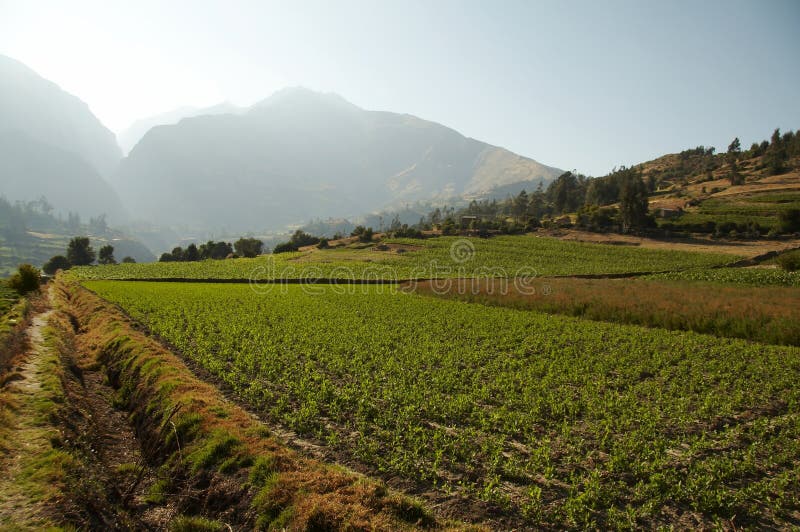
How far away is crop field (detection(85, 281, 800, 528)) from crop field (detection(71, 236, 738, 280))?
4285cm

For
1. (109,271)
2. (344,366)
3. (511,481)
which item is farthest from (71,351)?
(109,271)

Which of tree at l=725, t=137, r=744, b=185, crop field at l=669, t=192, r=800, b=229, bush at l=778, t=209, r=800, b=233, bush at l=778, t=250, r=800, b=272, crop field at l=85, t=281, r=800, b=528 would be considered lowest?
crop field at l=85, t=281, r=800, b=528

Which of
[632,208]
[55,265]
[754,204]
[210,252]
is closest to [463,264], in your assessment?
[632,208]

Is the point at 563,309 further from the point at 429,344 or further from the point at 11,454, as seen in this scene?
the point at 11,454

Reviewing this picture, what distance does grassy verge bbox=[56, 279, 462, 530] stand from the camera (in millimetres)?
9742

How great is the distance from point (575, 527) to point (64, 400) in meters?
19.2

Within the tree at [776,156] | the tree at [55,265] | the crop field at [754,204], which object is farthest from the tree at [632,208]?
the tree at [55,265]

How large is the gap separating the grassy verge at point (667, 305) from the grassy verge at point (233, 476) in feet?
99.2

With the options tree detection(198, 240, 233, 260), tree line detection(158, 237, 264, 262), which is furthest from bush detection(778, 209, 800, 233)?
tree detection(198, 240, 233, 260)

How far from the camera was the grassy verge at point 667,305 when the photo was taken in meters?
28.5

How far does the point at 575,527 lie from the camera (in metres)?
Result: 9.69

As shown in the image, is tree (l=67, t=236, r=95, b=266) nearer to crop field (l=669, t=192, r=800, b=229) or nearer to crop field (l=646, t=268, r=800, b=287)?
crop field (l=646, t=268, r=800, b=287)

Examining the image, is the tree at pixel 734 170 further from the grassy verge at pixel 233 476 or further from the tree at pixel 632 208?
the grassy verge at pixel 233 476

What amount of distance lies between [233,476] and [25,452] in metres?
6.84
